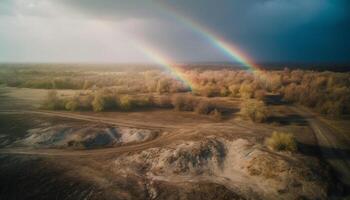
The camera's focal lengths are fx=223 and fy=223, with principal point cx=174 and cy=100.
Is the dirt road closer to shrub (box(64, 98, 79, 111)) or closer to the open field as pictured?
the open field

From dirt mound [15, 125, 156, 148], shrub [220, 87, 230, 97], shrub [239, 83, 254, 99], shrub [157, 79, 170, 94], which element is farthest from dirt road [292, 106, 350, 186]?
shrub [157, 79, 170, 94]

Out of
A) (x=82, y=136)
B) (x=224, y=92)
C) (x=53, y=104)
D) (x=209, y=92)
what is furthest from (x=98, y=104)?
(x=224, y=92)

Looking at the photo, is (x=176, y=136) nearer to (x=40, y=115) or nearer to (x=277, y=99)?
(x=40, y=115)

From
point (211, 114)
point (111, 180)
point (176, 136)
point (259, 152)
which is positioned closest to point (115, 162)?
point (111, 180)

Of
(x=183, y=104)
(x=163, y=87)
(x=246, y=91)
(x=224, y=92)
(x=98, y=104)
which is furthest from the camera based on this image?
(x=163, y=87)

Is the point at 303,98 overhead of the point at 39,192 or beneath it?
overhead

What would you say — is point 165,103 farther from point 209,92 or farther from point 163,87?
point 163,87

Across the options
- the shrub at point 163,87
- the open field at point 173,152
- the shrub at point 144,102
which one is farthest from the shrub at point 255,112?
the shrub at point 163,87
